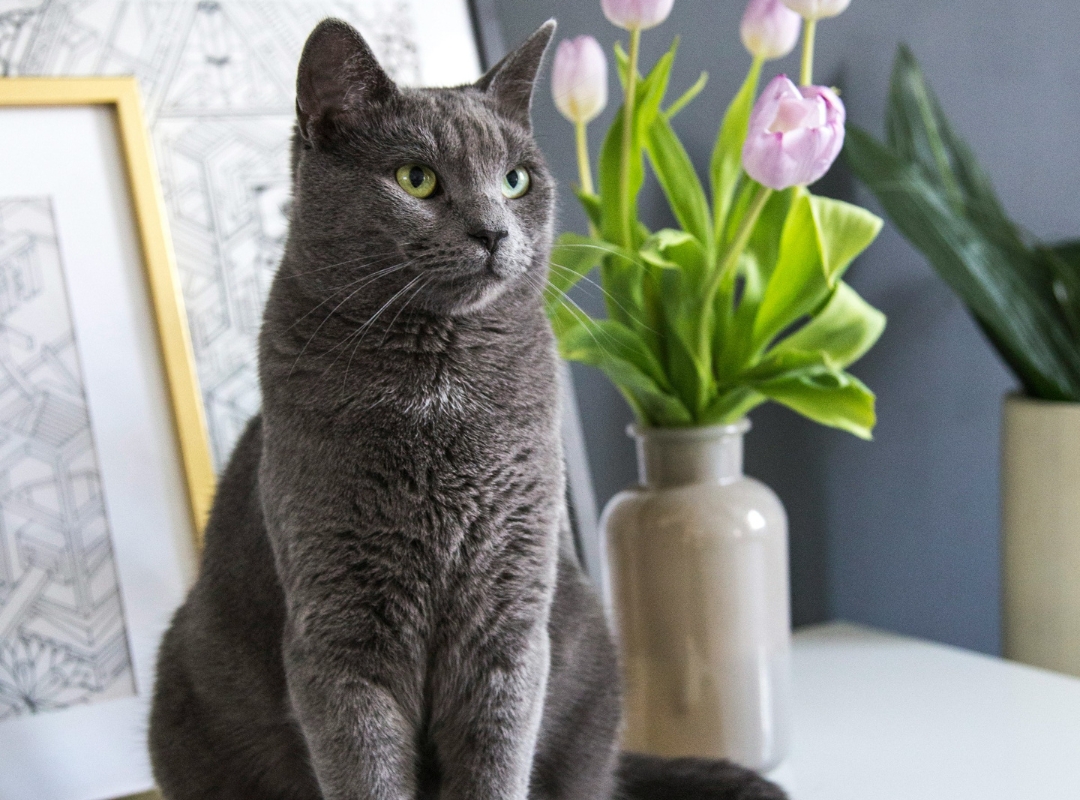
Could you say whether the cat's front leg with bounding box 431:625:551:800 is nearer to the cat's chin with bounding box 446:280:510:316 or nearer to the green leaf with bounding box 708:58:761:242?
the cat's chin with bounding box 446:280:510:316

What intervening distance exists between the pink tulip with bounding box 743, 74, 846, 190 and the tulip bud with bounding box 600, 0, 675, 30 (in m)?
0.17

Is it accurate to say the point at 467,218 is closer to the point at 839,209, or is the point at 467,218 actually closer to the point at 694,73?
the point at 839,209

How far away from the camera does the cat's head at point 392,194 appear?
0.60m

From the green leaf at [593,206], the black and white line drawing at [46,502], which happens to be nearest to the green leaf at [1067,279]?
the green leaf at [593,206]

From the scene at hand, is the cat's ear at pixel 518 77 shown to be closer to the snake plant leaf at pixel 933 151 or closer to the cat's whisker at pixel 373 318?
the cat's whisker at pixel 373 318

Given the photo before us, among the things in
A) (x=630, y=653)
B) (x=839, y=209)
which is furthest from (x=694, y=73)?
(x=630, y=653)

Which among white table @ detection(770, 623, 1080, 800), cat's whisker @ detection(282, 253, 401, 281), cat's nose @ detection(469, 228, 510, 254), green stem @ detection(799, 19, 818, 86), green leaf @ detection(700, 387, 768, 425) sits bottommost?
white table @ detection(770, 623, 1080, 800)

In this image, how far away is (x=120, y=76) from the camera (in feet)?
2.90

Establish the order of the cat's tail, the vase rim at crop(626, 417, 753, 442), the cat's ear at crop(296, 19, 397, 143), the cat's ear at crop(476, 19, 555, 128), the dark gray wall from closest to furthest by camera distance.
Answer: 1. the cat's ear at crop(296, 19, 397, 143)
2. the cat's ear at crop(476, 19, 555, 128)
3. the cat's tail
4. the vase rim at crop(626, 417, 753, 442)
5. the dark gray wall

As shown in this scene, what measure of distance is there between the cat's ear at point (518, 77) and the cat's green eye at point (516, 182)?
0.06 meters

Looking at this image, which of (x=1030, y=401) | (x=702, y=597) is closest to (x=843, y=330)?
(x=702, y=597)

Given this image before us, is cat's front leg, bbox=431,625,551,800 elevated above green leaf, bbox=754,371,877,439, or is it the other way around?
green leaf, bbox=754,371,877,439

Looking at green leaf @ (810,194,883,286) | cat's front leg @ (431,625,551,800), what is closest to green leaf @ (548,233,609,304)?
green leaf @ (810,194,883,286)

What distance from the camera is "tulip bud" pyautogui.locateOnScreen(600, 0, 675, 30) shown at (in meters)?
0.86
